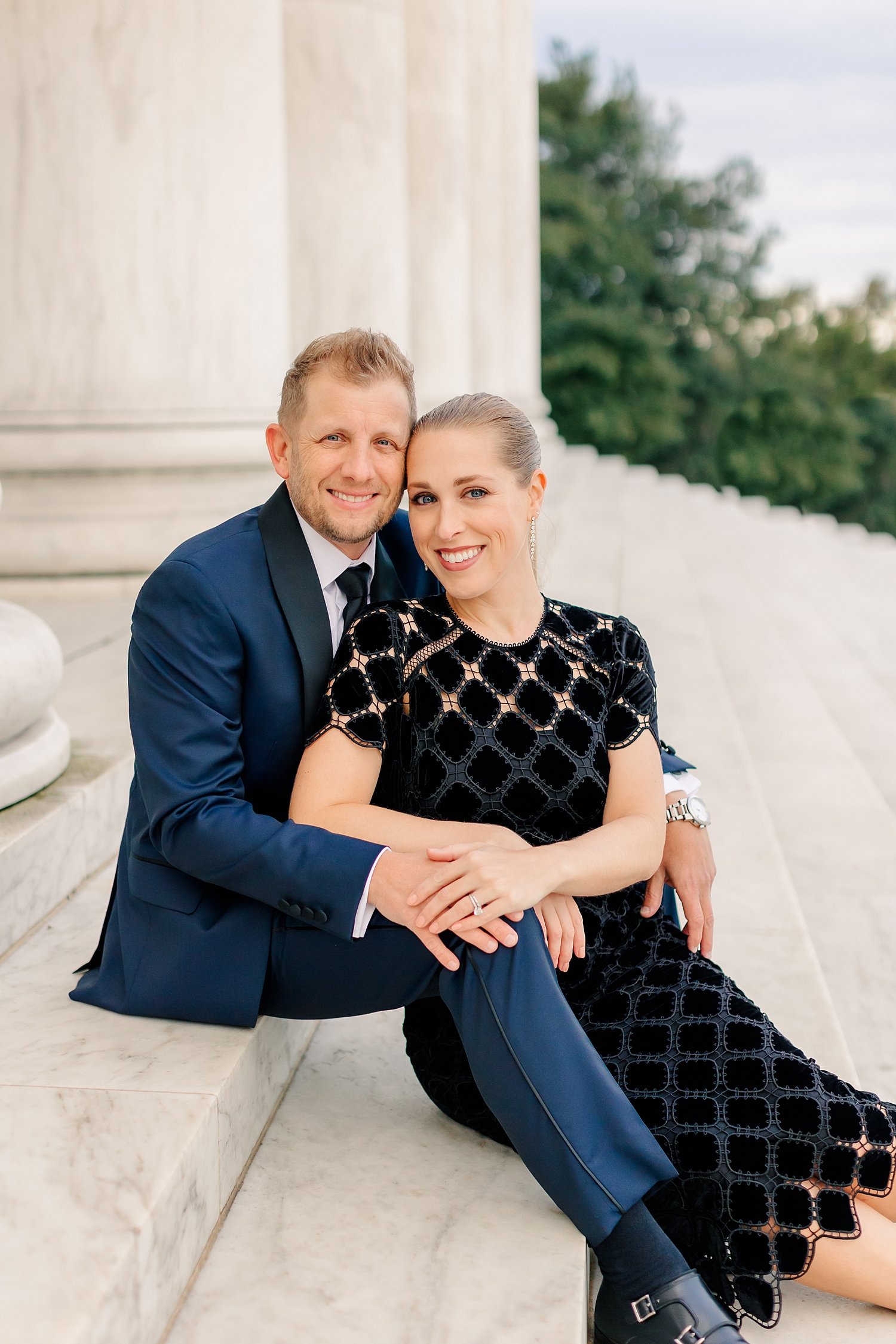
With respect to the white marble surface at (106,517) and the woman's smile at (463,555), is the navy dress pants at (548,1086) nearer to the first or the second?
the woman's smile at (463,555)

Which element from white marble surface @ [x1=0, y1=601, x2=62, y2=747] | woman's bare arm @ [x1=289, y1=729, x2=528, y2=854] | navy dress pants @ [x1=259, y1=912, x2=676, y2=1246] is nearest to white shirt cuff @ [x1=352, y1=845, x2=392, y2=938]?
woman's bare arm @ [x1=289, y1=729, x2=528, y2=854]

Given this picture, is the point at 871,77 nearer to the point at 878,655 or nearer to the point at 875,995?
the point at 878,655

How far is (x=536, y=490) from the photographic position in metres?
6.68

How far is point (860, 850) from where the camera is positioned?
1274cm

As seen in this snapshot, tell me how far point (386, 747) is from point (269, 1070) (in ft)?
5.66

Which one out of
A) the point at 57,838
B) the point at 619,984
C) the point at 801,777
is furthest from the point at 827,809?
the point at 57,838

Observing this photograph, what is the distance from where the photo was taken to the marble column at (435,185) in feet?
85.2

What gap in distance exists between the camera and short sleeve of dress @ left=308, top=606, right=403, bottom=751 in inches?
243

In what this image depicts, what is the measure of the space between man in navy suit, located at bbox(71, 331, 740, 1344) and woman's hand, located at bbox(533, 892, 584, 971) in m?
0.19

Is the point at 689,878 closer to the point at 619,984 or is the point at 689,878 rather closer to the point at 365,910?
the point at 619,984

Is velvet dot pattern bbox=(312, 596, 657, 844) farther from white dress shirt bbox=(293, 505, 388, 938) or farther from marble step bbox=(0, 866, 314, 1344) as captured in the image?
marble step bbox=(0, 866, 314, 1344)

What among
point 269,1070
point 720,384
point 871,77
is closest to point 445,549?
point 269,1070

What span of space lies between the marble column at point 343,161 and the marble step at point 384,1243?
13664mm

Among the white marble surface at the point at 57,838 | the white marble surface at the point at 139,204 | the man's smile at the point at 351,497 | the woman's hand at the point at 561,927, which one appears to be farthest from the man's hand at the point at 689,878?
the white marble surface at the point at 139,204
